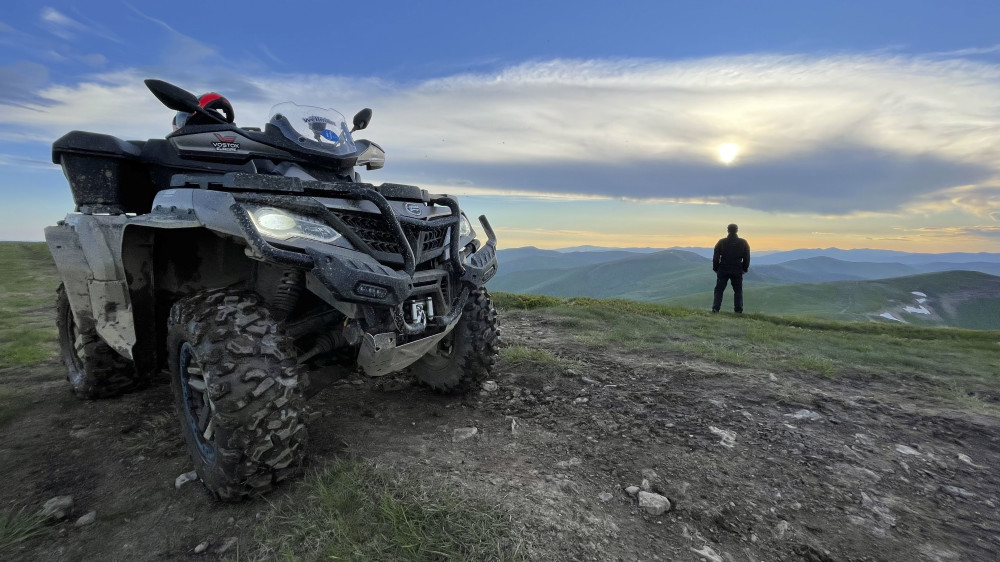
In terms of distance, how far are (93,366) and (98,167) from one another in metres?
1.75

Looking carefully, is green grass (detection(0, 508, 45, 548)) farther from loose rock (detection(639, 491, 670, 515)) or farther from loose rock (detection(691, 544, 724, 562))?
loose rock (detection(691, 544, 724, 562))

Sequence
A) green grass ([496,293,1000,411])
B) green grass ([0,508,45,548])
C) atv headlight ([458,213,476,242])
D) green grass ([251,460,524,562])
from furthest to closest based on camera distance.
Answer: green grass ([496,293,1000,411])
atv headlight ([458,213,476,242])
green grass ([0,508,45,548])
green grass ([251,460,524,562])

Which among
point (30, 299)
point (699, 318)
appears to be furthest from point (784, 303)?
point (30, 299)

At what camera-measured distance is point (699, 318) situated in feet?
33.0

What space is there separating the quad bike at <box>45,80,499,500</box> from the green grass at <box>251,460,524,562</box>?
34 centimetres

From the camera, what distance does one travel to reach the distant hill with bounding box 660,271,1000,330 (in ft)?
342

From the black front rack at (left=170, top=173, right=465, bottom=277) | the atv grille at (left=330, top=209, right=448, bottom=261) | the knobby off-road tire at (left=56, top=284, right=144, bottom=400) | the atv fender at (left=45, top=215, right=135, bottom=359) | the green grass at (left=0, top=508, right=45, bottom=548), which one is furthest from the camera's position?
the knobby off-road tire at (left=56, top=284, right=144, bottom=400)

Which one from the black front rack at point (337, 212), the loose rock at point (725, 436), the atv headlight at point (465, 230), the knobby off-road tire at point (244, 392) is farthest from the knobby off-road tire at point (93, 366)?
the loose rock at point (725, 436)

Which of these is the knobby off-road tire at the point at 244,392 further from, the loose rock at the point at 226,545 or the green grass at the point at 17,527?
the green grass at the point at 17,527

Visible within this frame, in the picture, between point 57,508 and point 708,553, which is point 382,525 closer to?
point 708,553

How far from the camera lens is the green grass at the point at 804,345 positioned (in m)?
6.07

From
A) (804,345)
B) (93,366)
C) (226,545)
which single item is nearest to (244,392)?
(226,545)

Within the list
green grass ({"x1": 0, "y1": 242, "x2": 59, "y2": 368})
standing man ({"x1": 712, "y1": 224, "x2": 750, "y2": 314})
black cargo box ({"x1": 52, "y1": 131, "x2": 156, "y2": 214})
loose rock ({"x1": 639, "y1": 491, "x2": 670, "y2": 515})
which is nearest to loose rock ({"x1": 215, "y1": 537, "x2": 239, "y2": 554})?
loose rock ({"x1": 639, "y1": 491, "x2": 670, "y2": 515})

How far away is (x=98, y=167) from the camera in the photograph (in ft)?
13.8
